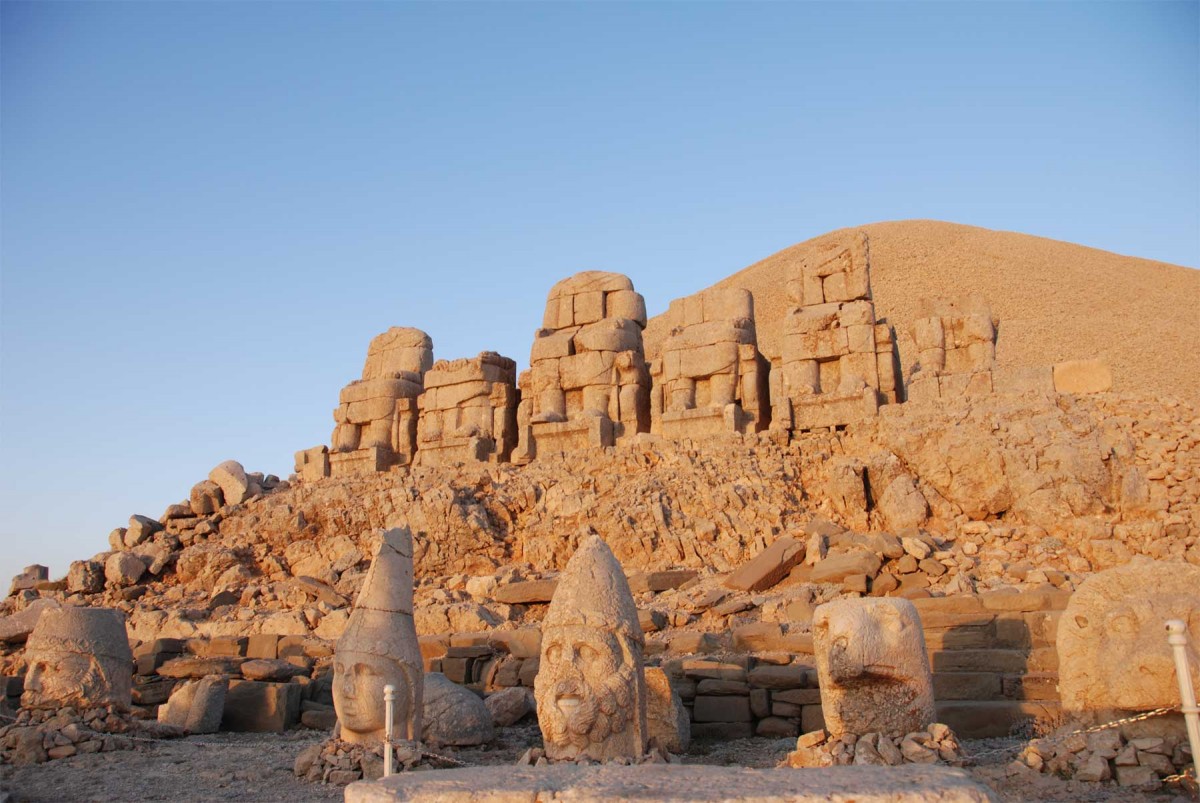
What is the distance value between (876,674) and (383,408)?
42.2 feet

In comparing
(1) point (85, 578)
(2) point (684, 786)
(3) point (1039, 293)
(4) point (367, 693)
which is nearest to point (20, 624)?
(1) point (85, 578)

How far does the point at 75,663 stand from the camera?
878cm

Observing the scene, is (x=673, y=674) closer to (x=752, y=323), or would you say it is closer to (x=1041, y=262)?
(x=752, y=323)

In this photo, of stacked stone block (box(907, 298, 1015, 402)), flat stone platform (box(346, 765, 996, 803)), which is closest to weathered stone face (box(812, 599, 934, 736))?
flat stone platform (box(346, 765, 996, 803))

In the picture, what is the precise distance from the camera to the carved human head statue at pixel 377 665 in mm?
7289

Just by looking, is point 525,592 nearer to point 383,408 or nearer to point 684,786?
point 383,408

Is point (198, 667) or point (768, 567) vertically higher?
point (768, 567)

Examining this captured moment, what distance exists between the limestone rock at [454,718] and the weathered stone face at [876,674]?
2880 millimetres

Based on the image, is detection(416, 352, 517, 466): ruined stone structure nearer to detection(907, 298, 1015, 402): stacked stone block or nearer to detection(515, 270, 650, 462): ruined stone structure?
detection(515, 270, 650, 462): ruined stone structure

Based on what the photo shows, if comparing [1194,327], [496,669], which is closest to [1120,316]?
[1194,327]

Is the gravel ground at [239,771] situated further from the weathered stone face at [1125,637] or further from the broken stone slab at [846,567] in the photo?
the broken stone slab at [846,567]

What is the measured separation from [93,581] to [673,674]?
955 cm

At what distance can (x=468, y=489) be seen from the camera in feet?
49.3

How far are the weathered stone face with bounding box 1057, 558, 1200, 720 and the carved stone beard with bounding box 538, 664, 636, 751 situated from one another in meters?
2.72
